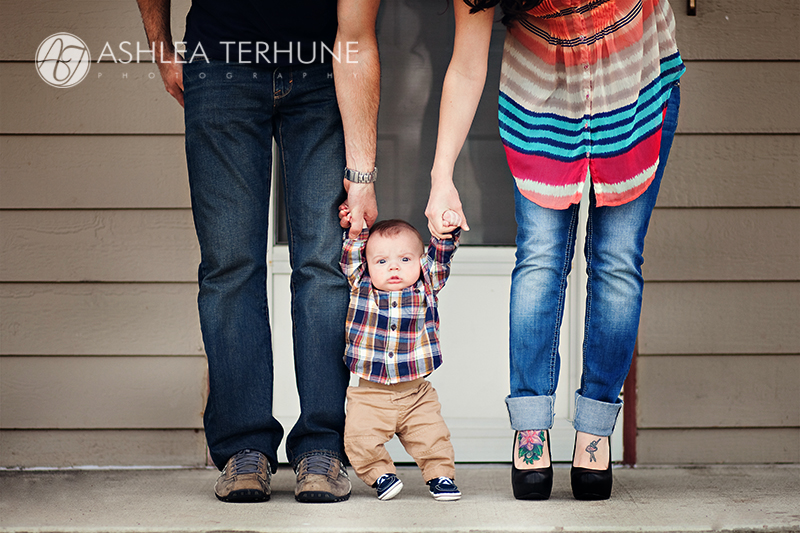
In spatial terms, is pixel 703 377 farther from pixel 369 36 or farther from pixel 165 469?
pixel 165 469

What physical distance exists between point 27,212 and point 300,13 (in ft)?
3.14

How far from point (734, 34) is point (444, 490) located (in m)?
1.38

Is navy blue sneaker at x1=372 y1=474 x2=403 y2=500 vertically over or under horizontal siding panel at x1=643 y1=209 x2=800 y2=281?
under

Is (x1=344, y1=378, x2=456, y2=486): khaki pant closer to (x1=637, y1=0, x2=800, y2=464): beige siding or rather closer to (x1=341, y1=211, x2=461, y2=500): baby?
(x1=341, y1=211, x2=461, y2=500): baby

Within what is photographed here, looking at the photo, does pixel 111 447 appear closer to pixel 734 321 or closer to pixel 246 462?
pixel 246 462

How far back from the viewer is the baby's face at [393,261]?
1558 mm

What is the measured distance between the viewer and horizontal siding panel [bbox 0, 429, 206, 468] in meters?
1.91

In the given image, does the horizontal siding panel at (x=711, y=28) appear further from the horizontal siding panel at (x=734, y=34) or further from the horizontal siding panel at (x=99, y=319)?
the horizontal siding panel at (x=99, y=319)

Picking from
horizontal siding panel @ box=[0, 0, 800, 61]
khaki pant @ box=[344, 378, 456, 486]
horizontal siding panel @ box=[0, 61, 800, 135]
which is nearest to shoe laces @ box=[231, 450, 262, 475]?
khaki pant @ box=[344, 378, 456, 486]

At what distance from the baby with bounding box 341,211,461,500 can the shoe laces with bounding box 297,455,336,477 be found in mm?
54

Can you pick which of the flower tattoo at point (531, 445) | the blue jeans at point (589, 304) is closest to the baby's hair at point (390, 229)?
the blue jeans at point (589, 304)

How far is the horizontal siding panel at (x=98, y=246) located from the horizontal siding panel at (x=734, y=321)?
1250 mm

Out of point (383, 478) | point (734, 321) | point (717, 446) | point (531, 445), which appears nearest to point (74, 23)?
point (383, 478)

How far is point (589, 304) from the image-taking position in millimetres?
1483
